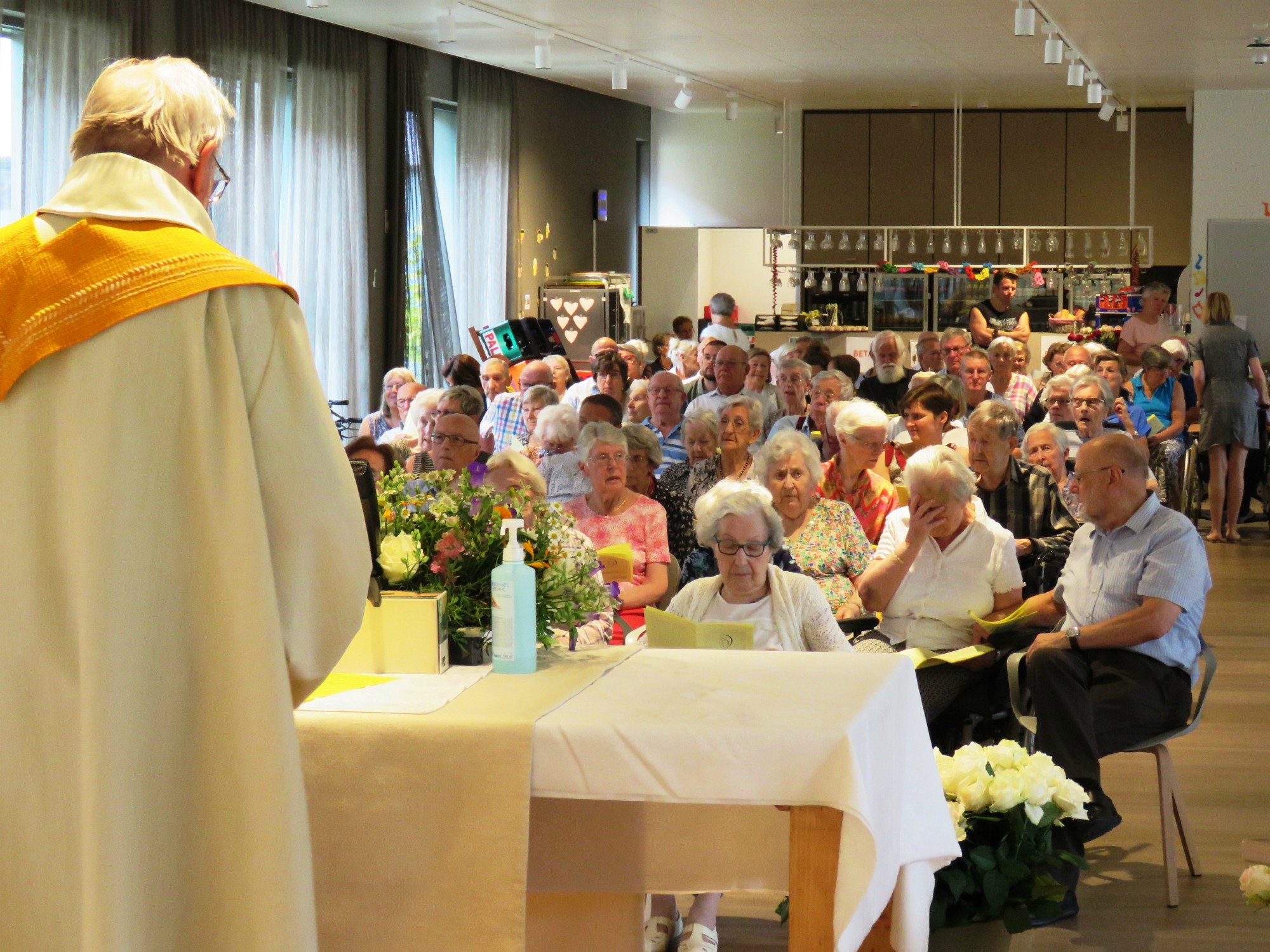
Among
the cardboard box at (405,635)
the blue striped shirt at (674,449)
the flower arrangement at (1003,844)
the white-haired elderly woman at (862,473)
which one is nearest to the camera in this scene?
the cardboard box at (405,635)

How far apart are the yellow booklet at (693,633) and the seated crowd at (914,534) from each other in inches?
12.8

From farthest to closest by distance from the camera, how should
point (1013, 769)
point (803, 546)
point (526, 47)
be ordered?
point (526, 47)
point (803, 546)
point (1013, 769)

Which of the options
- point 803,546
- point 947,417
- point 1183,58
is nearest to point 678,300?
point 1183,58

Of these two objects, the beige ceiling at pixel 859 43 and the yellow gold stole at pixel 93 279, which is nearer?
the yellow gold stole at pixel 93 279

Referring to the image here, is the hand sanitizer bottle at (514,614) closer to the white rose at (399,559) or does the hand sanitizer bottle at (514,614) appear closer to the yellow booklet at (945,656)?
the white rose at (399,559)

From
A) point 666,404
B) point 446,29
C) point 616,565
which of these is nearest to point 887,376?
point 666,404

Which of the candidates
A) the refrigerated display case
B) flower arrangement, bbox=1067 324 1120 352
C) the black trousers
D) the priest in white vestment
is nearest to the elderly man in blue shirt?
the black trousers

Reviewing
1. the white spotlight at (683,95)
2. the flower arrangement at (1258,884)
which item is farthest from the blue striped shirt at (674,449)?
the white spotlight at (683,95)

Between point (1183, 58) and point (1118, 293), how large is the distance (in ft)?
7.25

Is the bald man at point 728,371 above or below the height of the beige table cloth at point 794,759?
above

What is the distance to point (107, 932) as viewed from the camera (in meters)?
1.79

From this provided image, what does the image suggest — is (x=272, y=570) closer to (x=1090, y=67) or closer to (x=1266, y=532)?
(x=1266, y=532)

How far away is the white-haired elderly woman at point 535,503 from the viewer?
8.77 ft

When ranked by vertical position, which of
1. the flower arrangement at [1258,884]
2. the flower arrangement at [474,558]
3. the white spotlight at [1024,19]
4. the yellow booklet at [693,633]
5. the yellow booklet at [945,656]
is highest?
the white spotlight at [1024,19]
